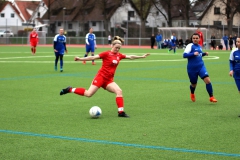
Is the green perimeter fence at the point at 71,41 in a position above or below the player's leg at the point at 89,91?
above

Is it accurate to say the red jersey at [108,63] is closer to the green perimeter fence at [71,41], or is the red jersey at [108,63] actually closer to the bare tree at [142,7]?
the green perimeter fence at [71,41]

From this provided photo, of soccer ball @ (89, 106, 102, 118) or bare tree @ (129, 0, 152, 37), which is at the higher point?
bare tree @ (129, 0, 152, 37)

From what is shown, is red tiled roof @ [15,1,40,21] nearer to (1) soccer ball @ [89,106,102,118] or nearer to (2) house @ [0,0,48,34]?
(2) house @ [0,0,48,34]

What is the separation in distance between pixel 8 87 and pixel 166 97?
19.1 ft

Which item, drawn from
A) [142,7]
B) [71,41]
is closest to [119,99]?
[71,41]

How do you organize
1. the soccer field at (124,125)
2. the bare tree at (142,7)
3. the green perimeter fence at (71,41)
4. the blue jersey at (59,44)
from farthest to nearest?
the bare tree at (142,7) < the green perimeter fence at (71,41) < the blue jersey at (59,44) < the soccer field at (124,125)

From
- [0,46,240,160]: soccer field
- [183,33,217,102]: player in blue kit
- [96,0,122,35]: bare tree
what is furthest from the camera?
[96,0,122,35]: bare tree

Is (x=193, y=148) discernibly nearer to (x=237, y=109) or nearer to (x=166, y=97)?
(x=237, y=109)

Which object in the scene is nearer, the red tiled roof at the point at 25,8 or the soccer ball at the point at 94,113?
the soccer ball at the point at 94,113

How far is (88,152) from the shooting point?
7.92m

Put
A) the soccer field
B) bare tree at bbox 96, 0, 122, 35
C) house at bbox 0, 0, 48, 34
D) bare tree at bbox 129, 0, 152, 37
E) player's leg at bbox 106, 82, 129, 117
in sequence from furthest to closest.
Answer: house at bbox 0, 0, 48, 34 → bare tree at bbox 96, 0, 122, 35 → bare tree at bbox 129, 0, 152, 37 → player's leg at bbox 106, 82, 129, 117 → the soccer field

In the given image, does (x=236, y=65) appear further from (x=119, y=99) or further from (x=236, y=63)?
(x=119, y=99)

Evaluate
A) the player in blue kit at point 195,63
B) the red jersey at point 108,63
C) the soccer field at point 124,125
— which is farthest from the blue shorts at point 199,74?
the red jersey at point 108,63

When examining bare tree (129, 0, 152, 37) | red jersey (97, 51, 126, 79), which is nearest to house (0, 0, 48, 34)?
bare tree (129, 0, 152, 37)
